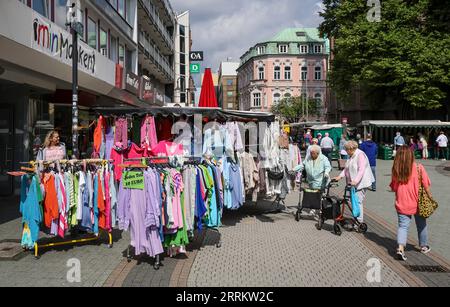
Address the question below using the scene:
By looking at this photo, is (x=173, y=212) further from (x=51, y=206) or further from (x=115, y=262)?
(x=51, y=206)

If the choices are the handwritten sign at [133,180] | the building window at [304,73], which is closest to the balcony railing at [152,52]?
the handwritten sign at [133,180]

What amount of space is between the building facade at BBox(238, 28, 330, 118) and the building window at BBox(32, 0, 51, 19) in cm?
7128

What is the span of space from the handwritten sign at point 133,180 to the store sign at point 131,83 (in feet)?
43.9

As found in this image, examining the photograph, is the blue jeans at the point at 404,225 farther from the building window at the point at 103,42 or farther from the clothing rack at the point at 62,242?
the building window at the point at 103,42

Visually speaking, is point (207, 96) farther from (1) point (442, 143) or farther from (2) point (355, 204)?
(1) point (442, 143)

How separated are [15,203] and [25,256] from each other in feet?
18.5

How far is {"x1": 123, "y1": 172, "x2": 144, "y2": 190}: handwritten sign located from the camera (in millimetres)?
6352

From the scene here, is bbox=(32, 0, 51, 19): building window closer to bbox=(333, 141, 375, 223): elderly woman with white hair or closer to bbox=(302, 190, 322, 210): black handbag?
bbox=(302, 190, 322, 210): black handbag

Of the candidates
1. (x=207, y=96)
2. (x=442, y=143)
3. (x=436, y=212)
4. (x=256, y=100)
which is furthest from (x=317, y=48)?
(x=436, y=212)

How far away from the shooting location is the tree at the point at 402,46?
33.5 meters

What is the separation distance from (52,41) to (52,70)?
148 centimetres

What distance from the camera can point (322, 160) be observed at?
964 centimetres

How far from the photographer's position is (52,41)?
11.1 metres

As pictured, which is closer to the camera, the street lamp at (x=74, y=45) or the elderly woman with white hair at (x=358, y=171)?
the elderly woman with white hair at (x=358, y=171)
